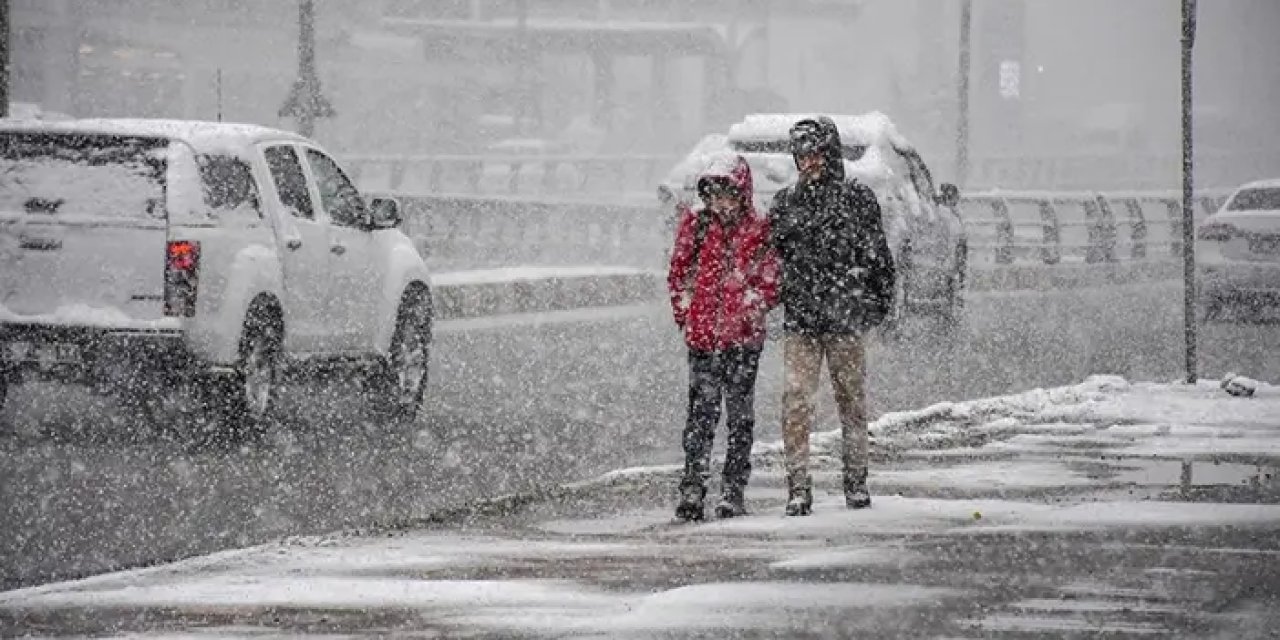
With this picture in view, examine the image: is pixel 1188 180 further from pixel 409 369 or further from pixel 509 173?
pixel 509 173

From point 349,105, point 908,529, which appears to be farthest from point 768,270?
point 349,105

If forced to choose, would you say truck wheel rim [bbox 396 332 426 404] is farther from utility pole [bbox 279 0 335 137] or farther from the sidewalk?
utility pole [bbox 279 0 335 137]

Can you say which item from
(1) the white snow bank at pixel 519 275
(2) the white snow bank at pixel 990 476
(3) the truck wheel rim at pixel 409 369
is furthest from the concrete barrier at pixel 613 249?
(2) the white snow bank at pixel 990 476

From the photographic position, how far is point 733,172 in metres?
10.6

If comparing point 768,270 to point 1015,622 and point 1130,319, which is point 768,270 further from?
point 1130,319

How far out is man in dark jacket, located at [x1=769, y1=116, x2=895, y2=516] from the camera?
35.0 ft

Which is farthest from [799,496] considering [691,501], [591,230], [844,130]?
[591,230]

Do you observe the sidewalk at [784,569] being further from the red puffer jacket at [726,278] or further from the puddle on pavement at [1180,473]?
the red puffer jacket at [726,278]

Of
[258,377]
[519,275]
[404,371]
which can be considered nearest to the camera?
[258,377]

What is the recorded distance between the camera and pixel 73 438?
14109mm

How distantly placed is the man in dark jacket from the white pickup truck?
4266 millimetres

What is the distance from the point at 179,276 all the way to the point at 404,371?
277 centimetres

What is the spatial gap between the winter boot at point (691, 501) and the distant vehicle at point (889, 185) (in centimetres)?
1207

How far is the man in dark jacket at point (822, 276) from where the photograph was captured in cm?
1066
